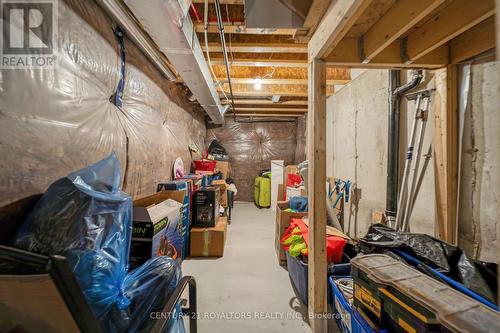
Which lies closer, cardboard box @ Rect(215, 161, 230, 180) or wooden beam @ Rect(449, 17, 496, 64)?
wooden beam @ Rect(449, 17, 496, 64)

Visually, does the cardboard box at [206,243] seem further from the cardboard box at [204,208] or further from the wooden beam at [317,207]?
the wooden beam at [317,207]

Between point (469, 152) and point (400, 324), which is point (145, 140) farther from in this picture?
point (469, 152)

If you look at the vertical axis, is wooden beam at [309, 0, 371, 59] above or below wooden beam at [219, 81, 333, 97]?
below

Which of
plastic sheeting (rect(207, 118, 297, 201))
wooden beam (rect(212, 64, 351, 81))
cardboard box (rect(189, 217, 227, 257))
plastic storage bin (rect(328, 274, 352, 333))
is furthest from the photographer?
plastic sheeting (rect(207, 118, 297, 201))

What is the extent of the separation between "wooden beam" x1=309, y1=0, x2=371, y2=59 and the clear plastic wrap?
1494 mm

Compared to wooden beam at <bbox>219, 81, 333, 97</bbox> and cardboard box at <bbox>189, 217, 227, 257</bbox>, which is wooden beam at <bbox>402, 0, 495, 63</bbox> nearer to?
wooden beam at <bbox>219, 81, 333, 97</bbox>

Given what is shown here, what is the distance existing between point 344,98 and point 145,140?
9.57 feet

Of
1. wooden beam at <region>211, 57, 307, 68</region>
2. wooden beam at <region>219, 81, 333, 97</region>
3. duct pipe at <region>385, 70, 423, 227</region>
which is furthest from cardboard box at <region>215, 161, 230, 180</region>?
duct pipe at <region>385, 70, 423, 227</region>

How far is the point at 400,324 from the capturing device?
0.87 metres

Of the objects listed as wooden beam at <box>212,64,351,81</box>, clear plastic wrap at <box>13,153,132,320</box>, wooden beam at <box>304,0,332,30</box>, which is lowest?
clear plastic wrap at <box>13,153,132,320</box>

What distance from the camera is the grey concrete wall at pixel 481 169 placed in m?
1.34

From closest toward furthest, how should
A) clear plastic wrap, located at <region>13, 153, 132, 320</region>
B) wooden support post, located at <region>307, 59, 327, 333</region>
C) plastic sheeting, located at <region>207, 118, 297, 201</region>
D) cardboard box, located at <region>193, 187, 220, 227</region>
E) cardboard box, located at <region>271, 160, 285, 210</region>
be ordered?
clear plastic wrap, located at <region>13, 153, 132, 320</region>, wooden support post, located at <region>307, 59, 327, 333</region>, cardboard box, located at <region>193, 187, 220, 227</region>, cardboard box, located at <region>271, 160, 285, 210</region>, plastic sheeting, located at <region>207, 118, 297, 201</region>

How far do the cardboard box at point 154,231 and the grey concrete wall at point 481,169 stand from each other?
2.30 meters

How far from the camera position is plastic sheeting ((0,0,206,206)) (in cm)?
97
